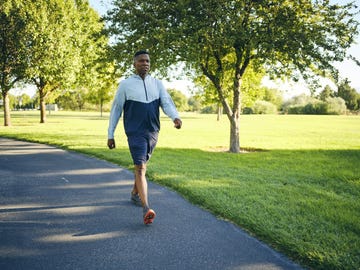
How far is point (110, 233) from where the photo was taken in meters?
3.73

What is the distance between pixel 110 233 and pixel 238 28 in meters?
7.66

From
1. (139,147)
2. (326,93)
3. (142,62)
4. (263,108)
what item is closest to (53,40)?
(326,93)

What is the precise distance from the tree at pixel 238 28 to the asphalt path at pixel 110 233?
550 cm

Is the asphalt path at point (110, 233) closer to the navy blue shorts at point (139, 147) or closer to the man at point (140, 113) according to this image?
the man at point (140, 113)

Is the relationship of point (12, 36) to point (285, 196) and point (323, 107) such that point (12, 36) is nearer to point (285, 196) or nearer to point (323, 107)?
point (285, 196)

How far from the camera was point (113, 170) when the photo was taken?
768 cm

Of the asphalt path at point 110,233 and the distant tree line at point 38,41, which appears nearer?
the asphalt path at point 110,233

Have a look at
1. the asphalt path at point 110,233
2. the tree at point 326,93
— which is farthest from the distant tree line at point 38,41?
the asphalt path at point 110,233

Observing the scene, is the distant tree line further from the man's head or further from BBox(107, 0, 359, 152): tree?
the man's head

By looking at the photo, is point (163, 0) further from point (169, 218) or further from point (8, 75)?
point (8, 75)

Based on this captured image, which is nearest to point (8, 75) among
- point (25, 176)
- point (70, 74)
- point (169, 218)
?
point (70, 74)

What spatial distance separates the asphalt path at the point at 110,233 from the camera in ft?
9.94

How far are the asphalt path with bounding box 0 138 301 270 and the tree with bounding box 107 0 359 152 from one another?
216 inches

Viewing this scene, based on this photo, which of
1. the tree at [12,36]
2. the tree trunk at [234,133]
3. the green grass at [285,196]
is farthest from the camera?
the tree at [12,36]
